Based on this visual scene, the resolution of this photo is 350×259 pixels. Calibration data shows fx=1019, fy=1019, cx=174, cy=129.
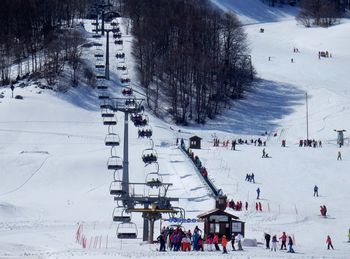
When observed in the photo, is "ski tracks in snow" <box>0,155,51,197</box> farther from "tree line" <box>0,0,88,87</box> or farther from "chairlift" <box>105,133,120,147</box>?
"tree line" <box>0,0,88,87</box>

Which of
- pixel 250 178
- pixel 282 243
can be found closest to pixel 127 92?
pixel 250 178

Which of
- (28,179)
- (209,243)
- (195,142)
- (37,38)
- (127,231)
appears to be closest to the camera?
(209,243)

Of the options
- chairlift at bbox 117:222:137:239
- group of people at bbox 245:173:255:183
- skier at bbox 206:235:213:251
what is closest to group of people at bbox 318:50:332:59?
group of people at bbox 245:173:255:183

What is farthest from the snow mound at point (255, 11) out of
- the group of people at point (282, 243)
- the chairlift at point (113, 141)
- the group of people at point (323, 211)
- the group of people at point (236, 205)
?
the group of people at point (282, 243)

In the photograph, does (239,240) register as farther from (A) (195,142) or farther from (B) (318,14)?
(B) (318,14)

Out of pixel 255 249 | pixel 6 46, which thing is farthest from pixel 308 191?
pixel 6 46

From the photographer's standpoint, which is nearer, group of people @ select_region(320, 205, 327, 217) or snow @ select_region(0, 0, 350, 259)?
snow @ select_region(0, 0, 350, 259)
